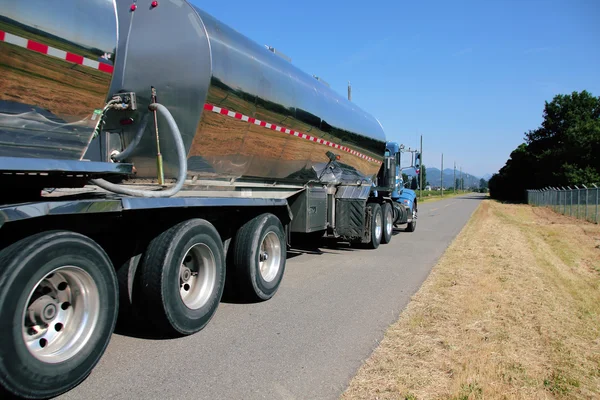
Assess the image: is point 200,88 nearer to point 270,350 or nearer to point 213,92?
point 213,92

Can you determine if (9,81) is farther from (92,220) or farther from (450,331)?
(450,331)

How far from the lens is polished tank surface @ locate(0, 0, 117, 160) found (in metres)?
3.13

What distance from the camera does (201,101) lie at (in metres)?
4.87

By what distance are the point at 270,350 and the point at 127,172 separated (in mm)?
2117

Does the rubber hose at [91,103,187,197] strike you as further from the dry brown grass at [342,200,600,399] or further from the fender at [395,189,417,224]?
the fender at [395,189,417,224]

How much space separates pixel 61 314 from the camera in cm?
343

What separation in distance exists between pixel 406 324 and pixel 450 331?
1.64 feet

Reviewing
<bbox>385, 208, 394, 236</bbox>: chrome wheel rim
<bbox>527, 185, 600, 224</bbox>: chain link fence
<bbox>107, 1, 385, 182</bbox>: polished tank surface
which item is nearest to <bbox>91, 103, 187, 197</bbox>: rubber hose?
<bbox>107, 1, 385, 182</bbox>: polished tank surface

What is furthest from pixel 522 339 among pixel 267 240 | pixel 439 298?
pixel 267 240

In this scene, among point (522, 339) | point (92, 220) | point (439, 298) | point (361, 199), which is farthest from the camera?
point (361, 199)

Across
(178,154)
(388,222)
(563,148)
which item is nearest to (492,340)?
(178,154)

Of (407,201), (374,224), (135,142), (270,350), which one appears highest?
(135,142)

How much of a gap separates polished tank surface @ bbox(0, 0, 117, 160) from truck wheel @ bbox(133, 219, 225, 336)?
1.14 meters

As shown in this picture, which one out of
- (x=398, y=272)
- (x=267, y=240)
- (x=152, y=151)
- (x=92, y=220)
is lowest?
(x=398, y=272)
